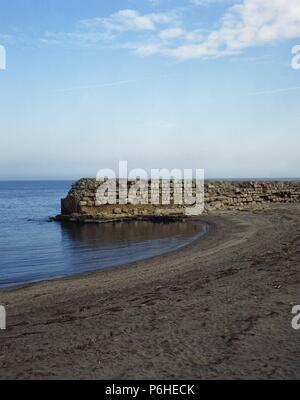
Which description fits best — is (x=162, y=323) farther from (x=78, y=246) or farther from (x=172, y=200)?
(x=172, y=200)

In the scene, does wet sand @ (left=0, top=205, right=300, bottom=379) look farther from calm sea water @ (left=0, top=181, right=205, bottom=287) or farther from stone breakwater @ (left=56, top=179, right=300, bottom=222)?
stone breakwater @ (left=56, top=179, right=300, bottom=222)

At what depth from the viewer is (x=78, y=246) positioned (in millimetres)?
18766

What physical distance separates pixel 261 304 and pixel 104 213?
76.5ft

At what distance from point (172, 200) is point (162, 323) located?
24.9 meters

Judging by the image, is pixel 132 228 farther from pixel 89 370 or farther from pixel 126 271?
pixel 89 370

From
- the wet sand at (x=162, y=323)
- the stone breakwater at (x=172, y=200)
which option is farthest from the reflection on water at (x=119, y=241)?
the wet sand at (x=162, y=323)

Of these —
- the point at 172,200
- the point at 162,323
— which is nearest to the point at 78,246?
the point at 162,323

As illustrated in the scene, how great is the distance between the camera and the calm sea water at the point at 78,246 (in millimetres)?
13820

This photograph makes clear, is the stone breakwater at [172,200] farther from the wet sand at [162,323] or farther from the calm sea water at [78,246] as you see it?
the wet sand at [162,323]

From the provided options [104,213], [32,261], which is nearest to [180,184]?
[104,213]

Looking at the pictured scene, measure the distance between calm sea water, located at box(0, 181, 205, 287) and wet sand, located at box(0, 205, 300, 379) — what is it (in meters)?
2.21

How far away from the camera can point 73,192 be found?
3194 centimetres

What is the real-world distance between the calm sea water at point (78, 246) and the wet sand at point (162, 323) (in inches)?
86.8

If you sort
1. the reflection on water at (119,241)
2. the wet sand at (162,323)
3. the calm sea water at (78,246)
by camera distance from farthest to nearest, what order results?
the reflection on water at (119,241) → the calm sea water at (78,246) → the wet sand at (162,323)
